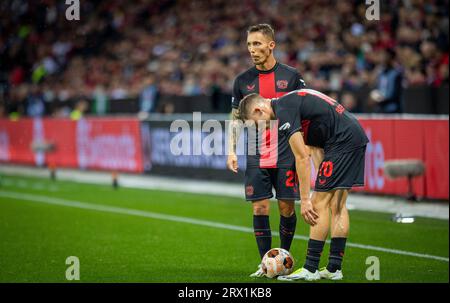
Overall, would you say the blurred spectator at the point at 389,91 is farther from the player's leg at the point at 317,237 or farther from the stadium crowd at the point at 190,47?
the player's leg at the point at 317,237

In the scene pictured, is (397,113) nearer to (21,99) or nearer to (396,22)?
(396,22)

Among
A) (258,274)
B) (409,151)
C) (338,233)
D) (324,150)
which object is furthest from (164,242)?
(409,151)

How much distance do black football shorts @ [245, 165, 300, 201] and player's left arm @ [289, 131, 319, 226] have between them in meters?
0.76

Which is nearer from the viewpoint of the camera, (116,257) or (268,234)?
(268,234)

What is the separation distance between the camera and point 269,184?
8.91 metres

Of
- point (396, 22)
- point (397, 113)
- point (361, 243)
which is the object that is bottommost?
point (361, 243)

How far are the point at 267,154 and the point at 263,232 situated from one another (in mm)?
783

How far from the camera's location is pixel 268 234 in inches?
356

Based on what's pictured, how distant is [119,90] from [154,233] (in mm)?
14580

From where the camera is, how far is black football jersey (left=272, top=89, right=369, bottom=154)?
807cm

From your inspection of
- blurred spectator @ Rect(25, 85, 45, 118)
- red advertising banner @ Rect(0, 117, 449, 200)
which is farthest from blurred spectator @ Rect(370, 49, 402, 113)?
blurred spectator @ Rect(25, 85, 45, 118)
